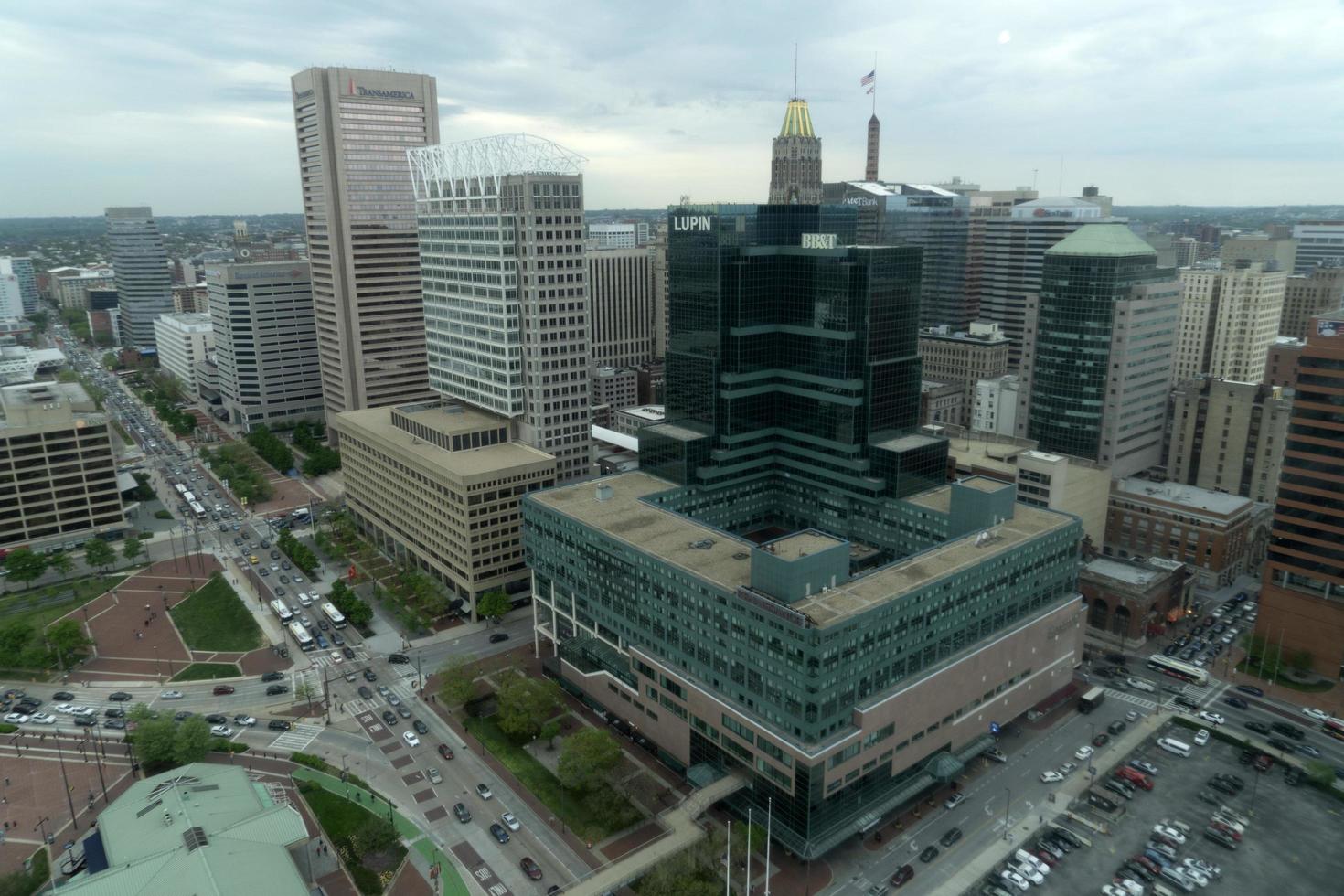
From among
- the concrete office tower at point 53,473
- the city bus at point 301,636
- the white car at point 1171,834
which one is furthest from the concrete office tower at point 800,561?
the concrete office tower at point 53,473

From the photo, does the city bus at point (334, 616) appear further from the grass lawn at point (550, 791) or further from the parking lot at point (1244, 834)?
the parking lot at point (1244, 834)

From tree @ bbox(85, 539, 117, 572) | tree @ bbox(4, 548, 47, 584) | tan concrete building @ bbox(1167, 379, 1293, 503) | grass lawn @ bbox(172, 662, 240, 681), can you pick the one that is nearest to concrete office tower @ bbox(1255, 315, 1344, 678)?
tan concrete building @ bbox(1167, 379, 1293, 503)

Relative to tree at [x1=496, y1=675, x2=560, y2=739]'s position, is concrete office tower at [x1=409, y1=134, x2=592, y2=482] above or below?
above

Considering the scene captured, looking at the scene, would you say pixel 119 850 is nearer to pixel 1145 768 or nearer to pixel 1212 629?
pixel 1145 768

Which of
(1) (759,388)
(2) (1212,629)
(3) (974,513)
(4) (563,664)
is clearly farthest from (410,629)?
(2) (1212,629)

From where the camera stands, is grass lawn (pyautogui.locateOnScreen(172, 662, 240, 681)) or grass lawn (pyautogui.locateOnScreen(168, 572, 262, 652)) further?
grass lawn (pyautogui.locateOnScreen(168, 572, 262, 652))

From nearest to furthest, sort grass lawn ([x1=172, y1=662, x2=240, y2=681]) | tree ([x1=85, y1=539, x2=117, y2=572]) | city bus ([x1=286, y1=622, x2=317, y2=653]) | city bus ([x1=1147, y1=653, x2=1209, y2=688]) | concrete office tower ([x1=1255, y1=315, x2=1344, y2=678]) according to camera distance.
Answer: concrete office tower ([x1=1255, y1=315, x2=1344, y2=678]) < city bus ([x1=1147, y1=653, x2=1209, y2=688]) < grass lawn ([x1=172, y1=662, x2=240, y2=681]) < city bus ([x1=286, y1=622, x2=317, y2=653]) < tree ([x1=85, y1=539, x2=117, y2=572])

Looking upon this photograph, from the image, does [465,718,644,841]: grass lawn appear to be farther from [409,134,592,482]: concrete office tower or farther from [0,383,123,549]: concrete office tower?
[0,383,123,549]: concrete office tower
